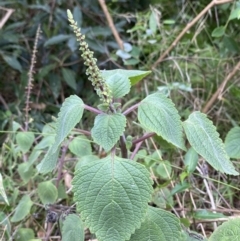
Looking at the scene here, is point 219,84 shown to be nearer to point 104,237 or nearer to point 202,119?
point 202,119

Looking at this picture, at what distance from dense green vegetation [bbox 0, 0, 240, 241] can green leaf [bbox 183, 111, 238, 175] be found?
0.54 ft

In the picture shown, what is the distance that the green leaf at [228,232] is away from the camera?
0.73m

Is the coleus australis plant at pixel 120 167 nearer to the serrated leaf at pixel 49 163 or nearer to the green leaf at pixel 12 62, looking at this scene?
the serrated leaf at pixel 49 163

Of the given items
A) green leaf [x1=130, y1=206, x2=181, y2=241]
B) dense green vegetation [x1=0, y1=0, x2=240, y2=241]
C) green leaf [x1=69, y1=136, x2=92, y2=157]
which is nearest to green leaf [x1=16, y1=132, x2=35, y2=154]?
dense green vegetation [x1=0, y1=0, x2=240, y2=241]

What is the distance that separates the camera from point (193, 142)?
2.48ft

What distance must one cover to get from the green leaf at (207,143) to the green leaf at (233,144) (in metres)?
0.23

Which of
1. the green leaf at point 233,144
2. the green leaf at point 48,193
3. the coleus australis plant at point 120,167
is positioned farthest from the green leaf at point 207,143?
the green leaf at point 48,193

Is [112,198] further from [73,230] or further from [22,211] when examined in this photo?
[22,211]

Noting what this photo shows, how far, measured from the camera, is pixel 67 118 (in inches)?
29.4

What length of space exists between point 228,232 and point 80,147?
42 cm

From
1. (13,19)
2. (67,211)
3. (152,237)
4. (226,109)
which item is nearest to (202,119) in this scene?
(152,237)

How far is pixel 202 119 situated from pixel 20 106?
3.76 feet

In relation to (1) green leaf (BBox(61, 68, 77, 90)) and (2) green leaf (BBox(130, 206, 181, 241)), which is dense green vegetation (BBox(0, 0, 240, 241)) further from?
(2) green leaf (BBox(130, 206, 181, 241))

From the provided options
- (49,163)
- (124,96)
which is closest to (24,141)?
(49,163)
